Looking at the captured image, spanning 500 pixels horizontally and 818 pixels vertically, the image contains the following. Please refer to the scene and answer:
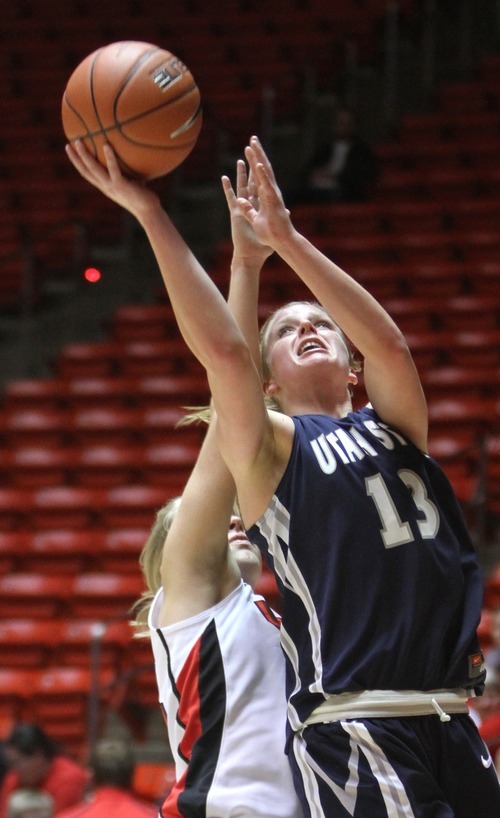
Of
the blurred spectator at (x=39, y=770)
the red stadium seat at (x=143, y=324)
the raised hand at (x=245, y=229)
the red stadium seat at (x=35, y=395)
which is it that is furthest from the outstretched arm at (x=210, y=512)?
the red stadium seat at (x=143, y=324)

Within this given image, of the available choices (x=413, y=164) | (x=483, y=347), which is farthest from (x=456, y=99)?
(x=483, y=347)

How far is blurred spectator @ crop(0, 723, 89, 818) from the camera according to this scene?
223 inches

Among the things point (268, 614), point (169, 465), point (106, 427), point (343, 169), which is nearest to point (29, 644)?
point (169, 465)

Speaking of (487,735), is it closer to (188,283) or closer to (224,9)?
(188,283)

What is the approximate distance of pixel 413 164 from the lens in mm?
10023

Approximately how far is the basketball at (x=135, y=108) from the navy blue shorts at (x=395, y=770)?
3.46 ft

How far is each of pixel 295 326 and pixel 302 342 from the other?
0.21 ft

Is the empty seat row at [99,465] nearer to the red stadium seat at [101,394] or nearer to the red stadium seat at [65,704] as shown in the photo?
the red stadium seat at [101,394]

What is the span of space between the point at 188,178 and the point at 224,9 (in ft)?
6.48

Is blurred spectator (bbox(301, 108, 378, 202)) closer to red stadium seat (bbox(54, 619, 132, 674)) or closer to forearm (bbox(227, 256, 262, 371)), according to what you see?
red stadium seat (bbox(54, 619, 132, 674))

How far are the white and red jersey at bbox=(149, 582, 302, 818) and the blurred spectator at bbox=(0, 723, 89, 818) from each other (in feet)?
10.5

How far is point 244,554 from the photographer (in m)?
2.92

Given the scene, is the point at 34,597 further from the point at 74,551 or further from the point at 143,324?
the point at 143,324

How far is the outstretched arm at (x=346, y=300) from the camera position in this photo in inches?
94.1
